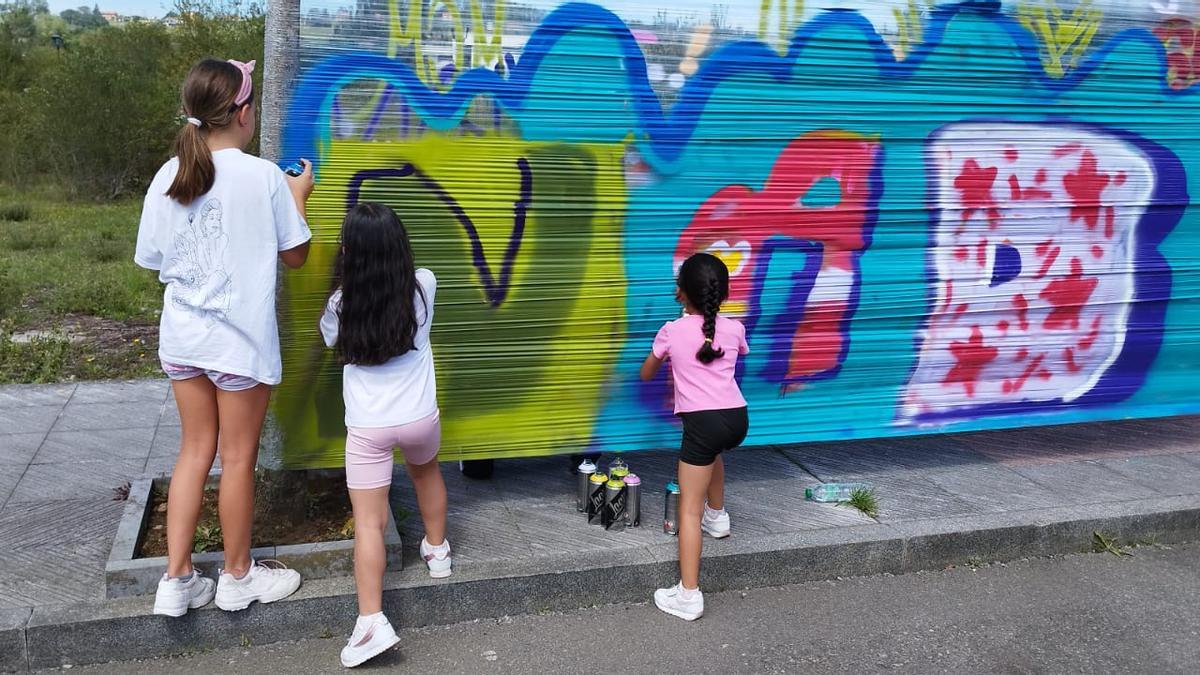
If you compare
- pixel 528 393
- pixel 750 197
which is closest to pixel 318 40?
pixel 528 393

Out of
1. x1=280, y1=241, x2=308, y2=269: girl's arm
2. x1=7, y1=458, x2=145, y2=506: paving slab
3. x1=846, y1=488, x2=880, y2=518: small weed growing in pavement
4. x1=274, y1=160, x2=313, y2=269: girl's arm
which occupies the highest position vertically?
x1=274, y1=160, x2=313, y2=269: girl's arm

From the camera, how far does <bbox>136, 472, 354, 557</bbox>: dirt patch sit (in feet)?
11.7

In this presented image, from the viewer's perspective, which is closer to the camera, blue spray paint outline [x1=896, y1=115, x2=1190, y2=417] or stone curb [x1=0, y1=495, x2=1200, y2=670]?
stone curb [x1=0, y1=495, x2=1200, y2=670]

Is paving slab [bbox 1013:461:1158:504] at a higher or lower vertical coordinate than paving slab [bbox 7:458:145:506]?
lower

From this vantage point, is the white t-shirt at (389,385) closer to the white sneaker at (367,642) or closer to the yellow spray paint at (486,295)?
the yellow spray paint at (486,295)

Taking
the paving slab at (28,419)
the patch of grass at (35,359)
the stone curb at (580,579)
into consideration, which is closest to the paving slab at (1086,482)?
the stone curb at (580,579)

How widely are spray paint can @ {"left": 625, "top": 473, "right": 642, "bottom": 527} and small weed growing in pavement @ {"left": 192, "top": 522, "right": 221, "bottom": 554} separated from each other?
5.08 ft

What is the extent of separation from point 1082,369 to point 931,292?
0.98 meters

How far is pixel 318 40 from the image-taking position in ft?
11.5

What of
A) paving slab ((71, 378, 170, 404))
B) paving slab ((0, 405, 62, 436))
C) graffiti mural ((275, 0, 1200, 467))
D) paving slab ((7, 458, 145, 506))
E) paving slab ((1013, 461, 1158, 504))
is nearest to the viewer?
graffiti mural ((275, 0, 1200, 467))

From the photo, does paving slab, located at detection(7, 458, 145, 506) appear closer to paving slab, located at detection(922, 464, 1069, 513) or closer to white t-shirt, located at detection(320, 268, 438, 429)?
white t-shirt, located at detection(320, 268, 438, 429)

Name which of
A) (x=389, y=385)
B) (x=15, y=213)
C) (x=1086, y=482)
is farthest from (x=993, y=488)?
(x=15, y=213)

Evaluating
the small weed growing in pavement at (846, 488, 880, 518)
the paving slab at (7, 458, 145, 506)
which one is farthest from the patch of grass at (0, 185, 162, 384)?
the small weed growing in pavement at (846, 488, 880, 518)

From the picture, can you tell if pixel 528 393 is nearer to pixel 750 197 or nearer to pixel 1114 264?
pixel 750 197
